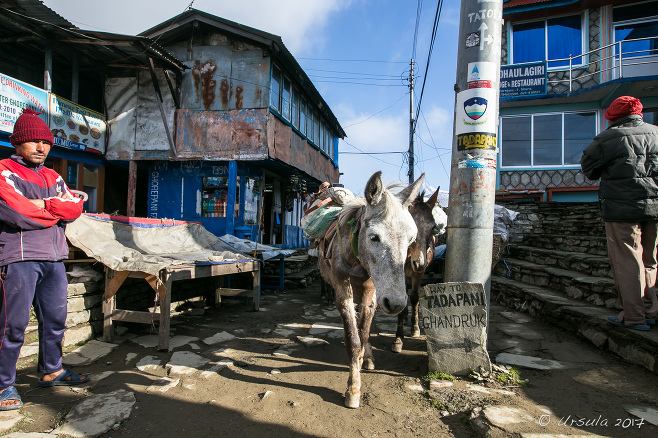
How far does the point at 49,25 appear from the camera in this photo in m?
8.07

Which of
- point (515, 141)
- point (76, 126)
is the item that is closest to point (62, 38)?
point (76, 126)

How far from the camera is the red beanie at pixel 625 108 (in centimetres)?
363

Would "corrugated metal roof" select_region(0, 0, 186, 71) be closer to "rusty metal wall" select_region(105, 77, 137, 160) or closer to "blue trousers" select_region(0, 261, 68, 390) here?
"rusty metal wall" select_region(105, 77, 137, 160)

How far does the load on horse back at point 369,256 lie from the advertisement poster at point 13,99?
868 cm

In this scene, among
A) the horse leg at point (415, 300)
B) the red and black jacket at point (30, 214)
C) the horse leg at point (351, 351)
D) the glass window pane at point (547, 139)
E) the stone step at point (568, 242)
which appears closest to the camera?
the red and black jacket at point (30, 214)

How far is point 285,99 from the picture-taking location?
11469mm

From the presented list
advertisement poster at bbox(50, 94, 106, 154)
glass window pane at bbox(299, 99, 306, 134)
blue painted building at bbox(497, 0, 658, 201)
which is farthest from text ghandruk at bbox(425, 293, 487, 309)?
glass window pane at bbox(299, 99, 306, 134)

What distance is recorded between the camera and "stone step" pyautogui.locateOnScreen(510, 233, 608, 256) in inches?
250

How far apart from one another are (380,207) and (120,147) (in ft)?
35.2

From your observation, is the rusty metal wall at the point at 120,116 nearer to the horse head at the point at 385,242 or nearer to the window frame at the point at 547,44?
the horse head at the point at 385,242

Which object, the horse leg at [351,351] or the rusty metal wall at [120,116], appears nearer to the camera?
the horse leg at [351,351]

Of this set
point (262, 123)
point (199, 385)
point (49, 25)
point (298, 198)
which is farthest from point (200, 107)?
point (199, 385)

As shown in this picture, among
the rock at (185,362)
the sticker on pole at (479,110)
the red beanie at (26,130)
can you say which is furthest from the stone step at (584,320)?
the red beanie at (26,130)

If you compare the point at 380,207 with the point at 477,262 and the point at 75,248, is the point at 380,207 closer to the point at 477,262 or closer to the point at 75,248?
the point at 477,262
